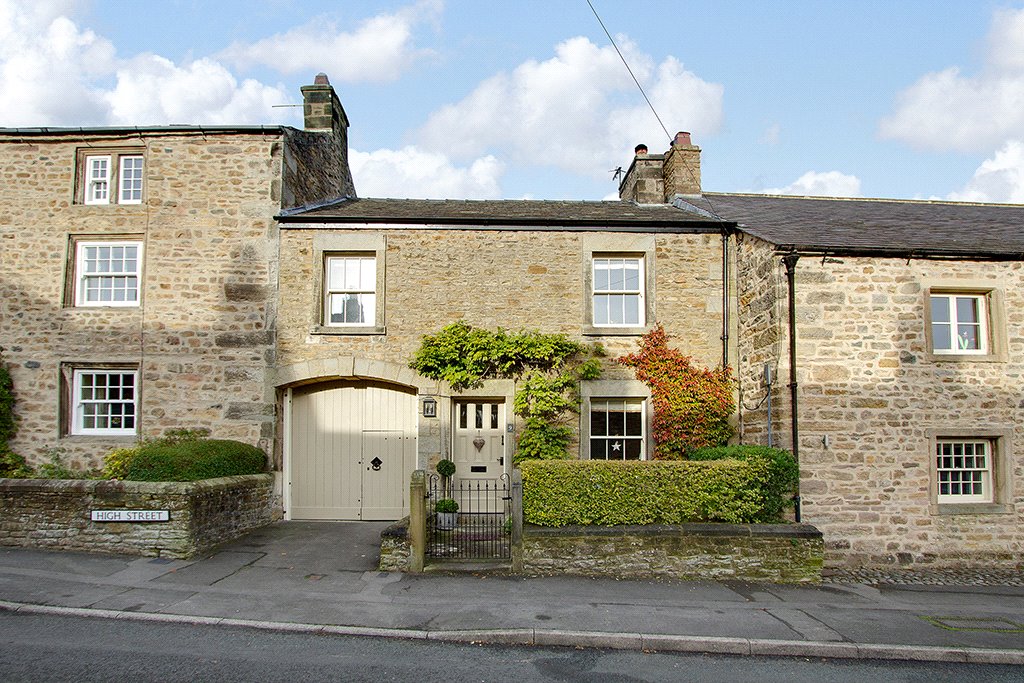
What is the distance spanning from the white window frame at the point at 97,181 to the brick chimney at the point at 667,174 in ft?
37.6

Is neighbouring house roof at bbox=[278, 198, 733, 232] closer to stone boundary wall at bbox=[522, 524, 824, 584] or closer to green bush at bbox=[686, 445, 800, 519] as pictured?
green bush at bbox=[686, 445, 800, 519]

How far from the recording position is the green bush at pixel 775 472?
A: 10.2m

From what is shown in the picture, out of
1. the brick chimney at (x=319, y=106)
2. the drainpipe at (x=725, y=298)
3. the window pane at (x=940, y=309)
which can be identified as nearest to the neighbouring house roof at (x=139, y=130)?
the brick chimney at (x=319, y=106)

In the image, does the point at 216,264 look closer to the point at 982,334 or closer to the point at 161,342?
the point at 161,342

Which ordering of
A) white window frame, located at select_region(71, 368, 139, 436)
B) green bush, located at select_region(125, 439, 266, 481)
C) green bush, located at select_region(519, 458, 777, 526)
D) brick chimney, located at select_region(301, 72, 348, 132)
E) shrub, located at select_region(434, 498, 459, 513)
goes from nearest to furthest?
1. green bush, located at select_region(519, 458, 777, 526)
2. green bush, located at select_region(125, 439, 266, 481)
3. shrub, located at select_region(434, 498, 459, 513)
4. white window frame, located at select_region(71, 368, 139, 436)
5. brick chimney, located at select_region(301, 72, 348, 132)

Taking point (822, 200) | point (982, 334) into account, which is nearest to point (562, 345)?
point (982, 334)

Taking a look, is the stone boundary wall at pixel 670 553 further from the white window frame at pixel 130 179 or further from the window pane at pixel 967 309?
the white window frame at pixel 130 179

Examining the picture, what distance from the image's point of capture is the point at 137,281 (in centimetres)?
1291

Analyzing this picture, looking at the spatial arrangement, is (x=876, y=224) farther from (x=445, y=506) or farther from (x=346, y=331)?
(x=346, y=331)

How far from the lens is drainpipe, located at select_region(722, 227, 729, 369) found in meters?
13.0

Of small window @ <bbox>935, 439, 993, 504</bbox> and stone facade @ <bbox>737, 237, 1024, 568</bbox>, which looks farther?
small window @ <bbox>935, 439, 993, 504</bbox>

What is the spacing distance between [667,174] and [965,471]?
28.9 feet

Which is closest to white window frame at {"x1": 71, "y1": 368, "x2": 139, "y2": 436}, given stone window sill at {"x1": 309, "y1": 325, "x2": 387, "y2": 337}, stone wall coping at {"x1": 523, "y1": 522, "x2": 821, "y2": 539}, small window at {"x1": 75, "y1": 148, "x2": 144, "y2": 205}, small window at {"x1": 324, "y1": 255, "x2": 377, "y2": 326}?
small window at {"x1": 75, "y1": 148, "x2": 144, "y2": 205}

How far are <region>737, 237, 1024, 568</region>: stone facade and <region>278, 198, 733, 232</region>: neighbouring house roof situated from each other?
253 centimetres
